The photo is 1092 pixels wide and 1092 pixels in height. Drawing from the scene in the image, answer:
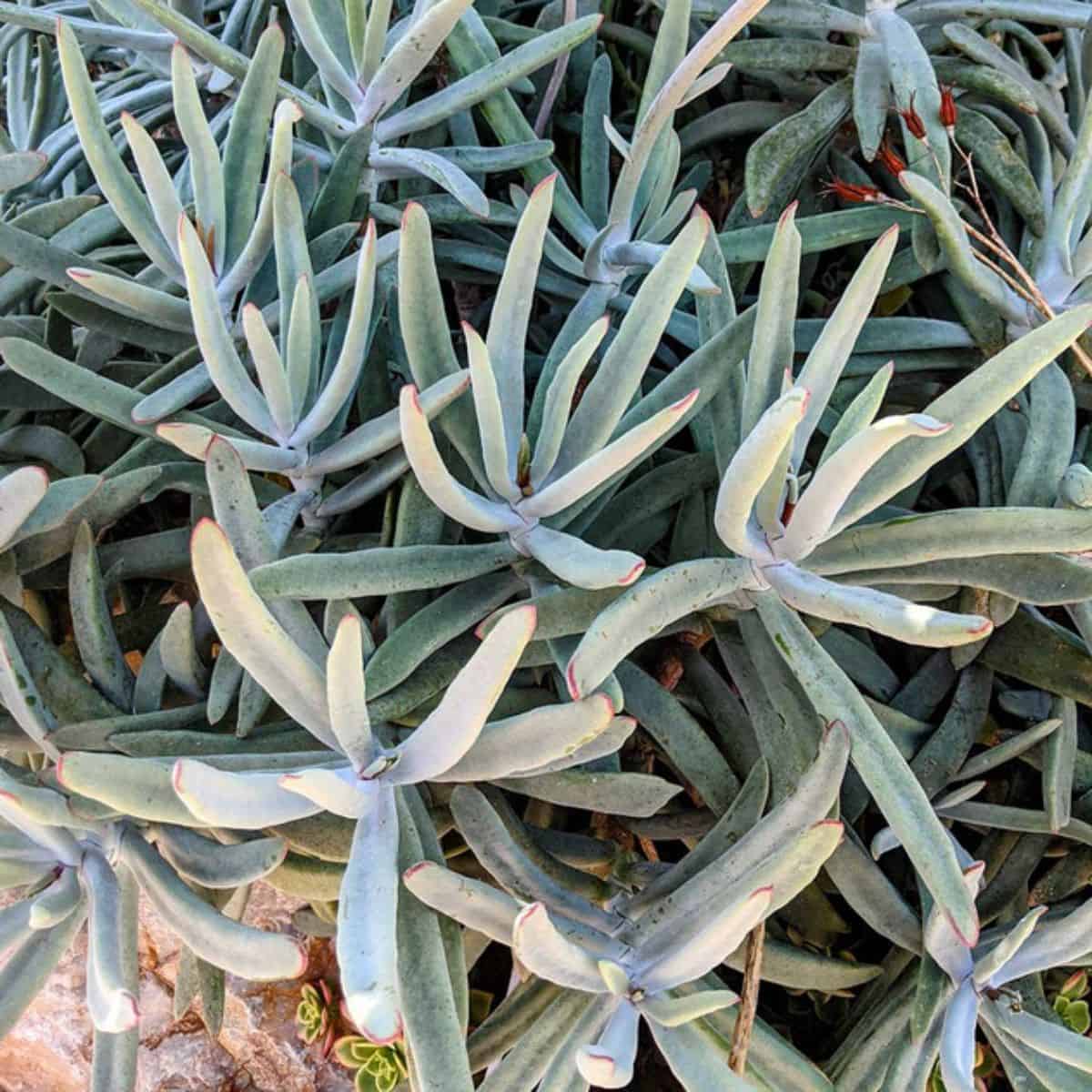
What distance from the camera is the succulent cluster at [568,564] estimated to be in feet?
Answer: 1.75

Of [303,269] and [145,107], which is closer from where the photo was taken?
[303,269]

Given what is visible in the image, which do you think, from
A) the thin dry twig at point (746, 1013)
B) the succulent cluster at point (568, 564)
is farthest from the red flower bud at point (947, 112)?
the thin dry twig at point (746, 1013)

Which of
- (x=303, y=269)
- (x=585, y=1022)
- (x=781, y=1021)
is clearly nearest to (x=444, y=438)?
(x=303, y=269)

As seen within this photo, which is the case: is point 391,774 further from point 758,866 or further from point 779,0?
point 779,0

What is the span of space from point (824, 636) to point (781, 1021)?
32 cm

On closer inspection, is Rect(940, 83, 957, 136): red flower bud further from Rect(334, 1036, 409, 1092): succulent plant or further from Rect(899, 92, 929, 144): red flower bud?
Rect(334, 1036, 409, 1092): succulent plant

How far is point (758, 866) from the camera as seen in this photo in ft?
1.75

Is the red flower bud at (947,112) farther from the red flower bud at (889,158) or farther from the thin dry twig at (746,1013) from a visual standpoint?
the thin dry twig at (746,1013)

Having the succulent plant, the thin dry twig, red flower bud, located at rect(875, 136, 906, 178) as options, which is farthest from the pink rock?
red flower bud, located at rect(875, 136, 906, 178)

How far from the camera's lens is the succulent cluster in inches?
21.0

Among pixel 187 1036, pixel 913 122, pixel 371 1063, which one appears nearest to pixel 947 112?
pixel 913 122

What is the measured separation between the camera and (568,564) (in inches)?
21.6

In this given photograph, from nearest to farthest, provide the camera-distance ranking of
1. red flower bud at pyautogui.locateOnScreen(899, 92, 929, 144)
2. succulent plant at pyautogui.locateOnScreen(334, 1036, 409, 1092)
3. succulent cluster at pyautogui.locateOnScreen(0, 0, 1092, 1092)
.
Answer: succulent cluster at pyautogui.locateOnScreen(0, 0, 1092, 1092) < red flower bud at pyautogui.locateOnScreen(899, 92, 929, 144) < succulent plant at pyautogui.locateOnScreen(334, 1036, 409, 1092)

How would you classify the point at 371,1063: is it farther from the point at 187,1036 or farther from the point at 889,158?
the point at 889,158
